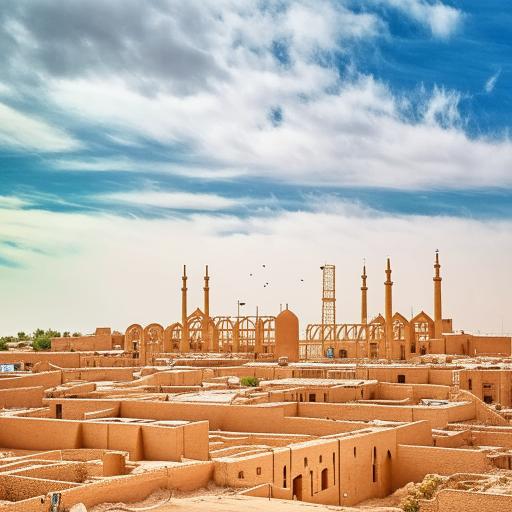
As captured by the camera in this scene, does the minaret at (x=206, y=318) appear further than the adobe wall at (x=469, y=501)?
Yes

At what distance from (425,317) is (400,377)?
784 inches

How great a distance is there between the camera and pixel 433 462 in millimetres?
27359

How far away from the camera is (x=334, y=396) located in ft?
122

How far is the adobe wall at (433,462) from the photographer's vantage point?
1045 inches

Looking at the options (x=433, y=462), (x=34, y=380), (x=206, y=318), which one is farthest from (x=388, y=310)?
(x=433, y=462)

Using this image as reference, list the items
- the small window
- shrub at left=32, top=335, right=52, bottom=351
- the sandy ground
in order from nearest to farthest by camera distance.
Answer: the sandy ground < the small window < shrub at left=32, top=335, right=52, bottom=351

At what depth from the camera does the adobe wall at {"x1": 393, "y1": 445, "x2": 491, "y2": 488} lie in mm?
26547

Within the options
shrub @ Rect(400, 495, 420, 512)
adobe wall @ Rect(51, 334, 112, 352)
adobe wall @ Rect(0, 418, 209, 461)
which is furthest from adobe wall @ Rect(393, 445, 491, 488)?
adobe wall @ Rect(51, 334, 112, 352)

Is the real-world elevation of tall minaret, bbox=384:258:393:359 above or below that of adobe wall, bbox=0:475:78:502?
above

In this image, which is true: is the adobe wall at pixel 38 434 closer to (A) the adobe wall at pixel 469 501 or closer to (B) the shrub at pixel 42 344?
(A) the adobe wall at pixel 469 501

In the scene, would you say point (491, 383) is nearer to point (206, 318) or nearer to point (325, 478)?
point (325, 478)

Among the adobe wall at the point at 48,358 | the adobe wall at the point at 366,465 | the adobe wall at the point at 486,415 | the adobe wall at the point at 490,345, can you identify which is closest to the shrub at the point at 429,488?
the adobe wall at the point at 366,465

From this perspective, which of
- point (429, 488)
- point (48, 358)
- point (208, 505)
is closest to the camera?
point (208, 505)

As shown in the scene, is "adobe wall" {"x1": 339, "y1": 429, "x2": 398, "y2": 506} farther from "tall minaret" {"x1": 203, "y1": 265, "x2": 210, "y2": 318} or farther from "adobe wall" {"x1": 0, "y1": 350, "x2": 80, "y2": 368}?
"tall minaret" {"x1": 203, "y1": 265, "x2": 210, "y2": 318}
